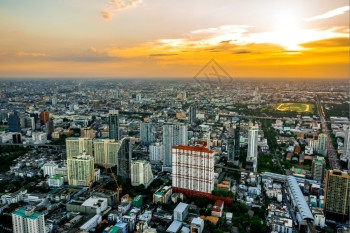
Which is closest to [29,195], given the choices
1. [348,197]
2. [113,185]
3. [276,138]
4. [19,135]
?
[113,185]

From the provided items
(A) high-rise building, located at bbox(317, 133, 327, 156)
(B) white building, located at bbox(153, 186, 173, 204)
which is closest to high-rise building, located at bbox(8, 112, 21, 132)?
(B) white building, located at bbox(153, 186, 173, 204)

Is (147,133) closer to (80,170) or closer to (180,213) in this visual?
(80,170)

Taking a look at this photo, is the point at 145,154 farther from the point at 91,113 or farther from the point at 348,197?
the point at 91,113

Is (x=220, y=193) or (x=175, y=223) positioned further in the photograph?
(x=220, y=193)

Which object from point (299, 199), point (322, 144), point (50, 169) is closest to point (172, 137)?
point (50, 169)

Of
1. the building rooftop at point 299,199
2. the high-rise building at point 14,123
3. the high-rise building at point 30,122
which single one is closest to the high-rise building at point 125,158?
the building rooftop at point 299,199

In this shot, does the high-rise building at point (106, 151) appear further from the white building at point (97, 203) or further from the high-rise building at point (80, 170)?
the white building at point (97, 203)
